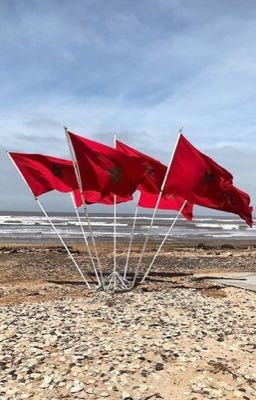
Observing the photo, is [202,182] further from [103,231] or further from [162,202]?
[103,231]

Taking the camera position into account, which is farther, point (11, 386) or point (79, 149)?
point (79, 149)

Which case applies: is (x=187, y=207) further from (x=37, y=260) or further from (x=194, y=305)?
(x=37, y=260)

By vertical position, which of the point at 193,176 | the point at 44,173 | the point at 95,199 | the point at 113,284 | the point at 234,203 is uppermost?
the point at 44,173

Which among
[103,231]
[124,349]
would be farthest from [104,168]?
[103,231]

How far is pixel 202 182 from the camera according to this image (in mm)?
18547

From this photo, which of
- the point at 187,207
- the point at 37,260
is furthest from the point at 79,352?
the point at 37,260

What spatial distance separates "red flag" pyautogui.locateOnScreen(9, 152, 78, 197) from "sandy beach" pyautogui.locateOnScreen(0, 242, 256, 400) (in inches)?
159

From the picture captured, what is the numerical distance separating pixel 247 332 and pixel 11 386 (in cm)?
688

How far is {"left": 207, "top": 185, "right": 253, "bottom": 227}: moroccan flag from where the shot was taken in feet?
61.7

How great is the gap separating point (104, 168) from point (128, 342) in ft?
24.3

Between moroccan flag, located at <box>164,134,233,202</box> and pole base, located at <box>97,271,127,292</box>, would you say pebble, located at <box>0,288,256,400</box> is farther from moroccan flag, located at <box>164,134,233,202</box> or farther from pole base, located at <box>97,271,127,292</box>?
moroccan flag, located at <box>164,134,233,202</box>

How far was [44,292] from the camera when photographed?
1888cm

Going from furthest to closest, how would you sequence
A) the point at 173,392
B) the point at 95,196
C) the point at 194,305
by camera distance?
the point at 95,196, the point at 194,305, the point at 173,392

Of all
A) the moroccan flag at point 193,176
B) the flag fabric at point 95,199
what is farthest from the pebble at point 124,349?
the flag fabric at point 95,199
